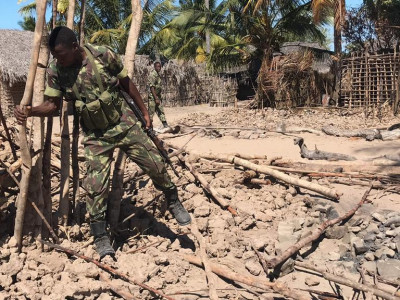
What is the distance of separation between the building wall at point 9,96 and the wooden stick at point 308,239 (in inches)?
497

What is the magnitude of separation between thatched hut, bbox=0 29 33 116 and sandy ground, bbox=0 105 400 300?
10351 millimetres

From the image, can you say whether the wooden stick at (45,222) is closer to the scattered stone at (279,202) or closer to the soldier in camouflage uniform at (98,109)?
the soldier in camouflage uniform at (98,109)

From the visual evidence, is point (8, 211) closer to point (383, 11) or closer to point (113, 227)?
point (113, 227)

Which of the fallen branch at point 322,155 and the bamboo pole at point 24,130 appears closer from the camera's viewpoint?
the bamboo pole at point 24,130

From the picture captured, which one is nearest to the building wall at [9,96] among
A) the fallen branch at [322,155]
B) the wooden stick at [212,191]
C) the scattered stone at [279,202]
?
the fallen branch at [322,155]

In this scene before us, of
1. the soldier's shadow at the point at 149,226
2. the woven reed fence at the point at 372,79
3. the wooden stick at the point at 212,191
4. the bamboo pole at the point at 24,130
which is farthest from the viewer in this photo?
the woven reed fence at the point at 372,79

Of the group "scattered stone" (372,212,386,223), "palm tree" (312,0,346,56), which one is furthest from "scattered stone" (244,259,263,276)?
"palm tree" (312,0,346,56)

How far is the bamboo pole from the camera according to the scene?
271 cm

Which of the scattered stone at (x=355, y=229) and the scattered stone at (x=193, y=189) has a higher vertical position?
the scattered stone at (x=193, y=189)

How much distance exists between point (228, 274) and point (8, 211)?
1.76 metres

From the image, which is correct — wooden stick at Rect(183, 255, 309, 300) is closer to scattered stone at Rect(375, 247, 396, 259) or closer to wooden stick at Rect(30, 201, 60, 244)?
wooden stick at Rect(30, 201, 60, 244)

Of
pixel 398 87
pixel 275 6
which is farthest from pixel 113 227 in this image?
pixel 275 6

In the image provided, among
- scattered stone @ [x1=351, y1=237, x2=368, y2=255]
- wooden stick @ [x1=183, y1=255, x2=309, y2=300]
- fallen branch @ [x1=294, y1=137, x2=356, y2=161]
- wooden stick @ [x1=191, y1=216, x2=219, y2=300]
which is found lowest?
scattered stone @ [x1=351, y1=237, x2=368, y2=255]

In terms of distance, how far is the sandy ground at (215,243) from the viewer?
288cm
